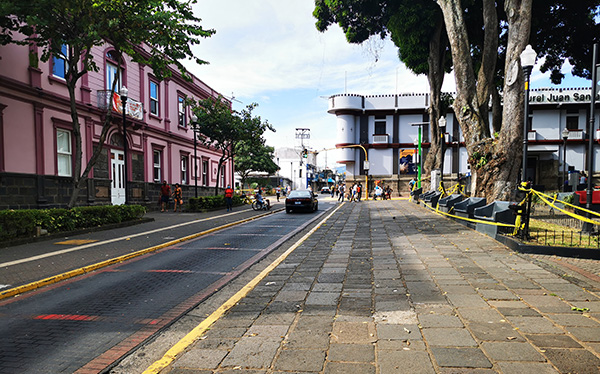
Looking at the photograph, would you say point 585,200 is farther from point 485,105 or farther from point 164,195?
point 164,195

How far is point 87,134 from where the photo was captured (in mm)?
16688

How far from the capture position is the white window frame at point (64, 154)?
1507 centimetres

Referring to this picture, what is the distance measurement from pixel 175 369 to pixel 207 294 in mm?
2274

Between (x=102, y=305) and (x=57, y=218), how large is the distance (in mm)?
7703

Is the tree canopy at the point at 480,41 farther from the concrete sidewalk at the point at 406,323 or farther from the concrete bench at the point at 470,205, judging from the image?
the concrete sidewalk at the point at 406,323

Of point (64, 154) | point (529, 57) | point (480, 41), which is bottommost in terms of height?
point (64, 154)

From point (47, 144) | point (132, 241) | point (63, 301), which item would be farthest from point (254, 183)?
point (63, 301)

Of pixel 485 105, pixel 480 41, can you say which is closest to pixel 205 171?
pixel 480 41

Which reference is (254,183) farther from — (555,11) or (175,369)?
(175,369)

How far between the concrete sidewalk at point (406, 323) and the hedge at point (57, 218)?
7.86 meters

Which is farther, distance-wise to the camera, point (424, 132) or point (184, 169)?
point (424, 132)

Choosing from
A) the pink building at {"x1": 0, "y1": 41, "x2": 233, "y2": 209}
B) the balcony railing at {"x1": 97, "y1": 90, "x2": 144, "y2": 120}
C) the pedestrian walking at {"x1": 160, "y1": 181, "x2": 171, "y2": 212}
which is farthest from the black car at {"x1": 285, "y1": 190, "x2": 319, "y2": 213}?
the balcony railing at {"x1": 97, "y1": 90, "x2": 144, "y2": 120}

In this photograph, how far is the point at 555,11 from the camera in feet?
57.2

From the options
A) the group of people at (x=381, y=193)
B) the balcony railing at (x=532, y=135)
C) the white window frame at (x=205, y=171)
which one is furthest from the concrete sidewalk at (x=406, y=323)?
the balcony railing at (x=532, y=135)
